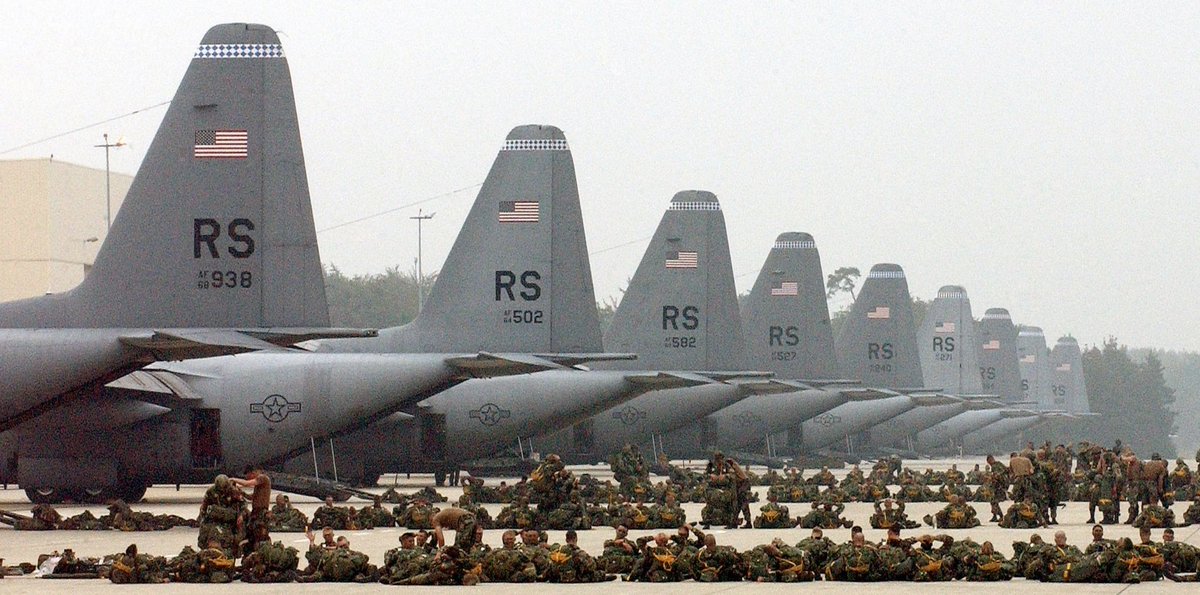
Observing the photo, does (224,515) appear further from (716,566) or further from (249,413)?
(249,413)

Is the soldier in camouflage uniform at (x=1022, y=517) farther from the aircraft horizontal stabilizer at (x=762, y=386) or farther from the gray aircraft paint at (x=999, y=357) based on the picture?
the gray aircraft paint at (x=999, y=357)

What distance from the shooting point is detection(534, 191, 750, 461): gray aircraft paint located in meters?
49.0

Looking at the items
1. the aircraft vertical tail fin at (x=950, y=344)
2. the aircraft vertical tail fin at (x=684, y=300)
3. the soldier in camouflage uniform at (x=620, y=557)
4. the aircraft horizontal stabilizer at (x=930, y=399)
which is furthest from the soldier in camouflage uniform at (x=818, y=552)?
the aircraft vertical tail fin at (x=950, y=344)

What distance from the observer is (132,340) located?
90.2 feet

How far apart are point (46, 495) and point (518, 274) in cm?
1086

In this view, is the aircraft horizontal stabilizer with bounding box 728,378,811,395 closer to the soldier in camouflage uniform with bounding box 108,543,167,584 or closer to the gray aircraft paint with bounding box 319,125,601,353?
the gray aircraft paint with bounding box 319,125,601,353

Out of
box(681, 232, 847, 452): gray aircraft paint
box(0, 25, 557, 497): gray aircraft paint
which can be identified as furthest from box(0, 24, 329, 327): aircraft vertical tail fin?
box(681, 232, 847, 452): gray aircraft paint

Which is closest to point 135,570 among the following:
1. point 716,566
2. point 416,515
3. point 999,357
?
point 716,566

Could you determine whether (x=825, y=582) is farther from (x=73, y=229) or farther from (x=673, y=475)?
(x=73, y=229)

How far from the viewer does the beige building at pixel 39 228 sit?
250 ft

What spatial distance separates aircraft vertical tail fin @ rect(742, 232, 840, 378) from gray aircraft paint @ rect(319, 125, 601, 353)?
807 inches

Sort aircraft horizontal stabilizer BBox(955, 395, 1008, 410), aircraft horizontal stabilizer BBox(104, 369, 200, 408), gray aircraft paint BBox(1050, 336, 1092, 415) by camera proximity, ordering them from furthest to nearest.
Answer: gray aircraft paint BBox(1050, 336, 1092, 415)
aircraft horizontal stabilizer BBox(955, 395, 1008, 410)
aircraft horizontal stabilizer BBox(104, 369, 200, 408)

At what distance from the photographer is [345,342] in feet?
135

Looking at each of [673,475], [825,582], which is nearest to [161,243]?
[825,582]
